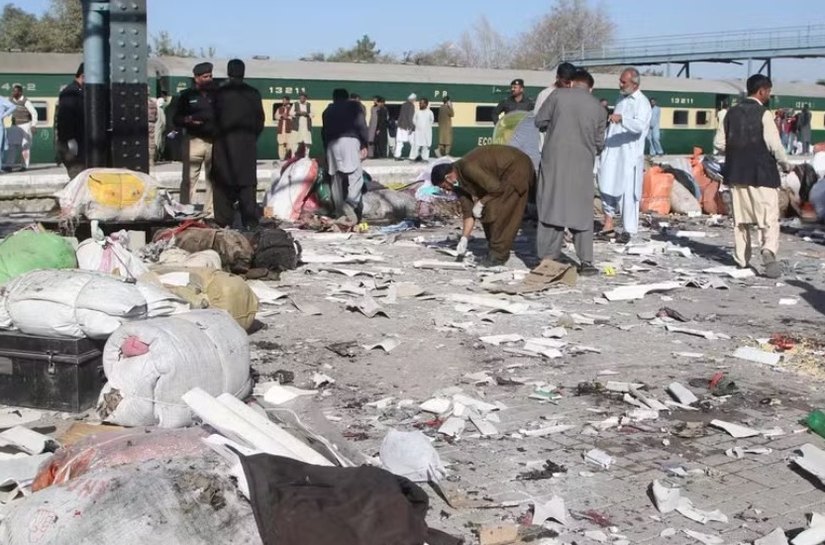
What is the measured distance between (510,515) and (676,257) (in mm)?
7757

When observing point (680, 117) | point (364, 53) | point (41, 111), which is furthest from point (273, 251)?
point (364, 53)

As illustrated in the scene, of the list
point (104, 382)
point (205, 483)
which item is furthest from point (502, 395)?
point (205, 483)

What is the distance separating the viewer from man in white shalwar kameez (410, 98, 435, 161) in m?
28.5

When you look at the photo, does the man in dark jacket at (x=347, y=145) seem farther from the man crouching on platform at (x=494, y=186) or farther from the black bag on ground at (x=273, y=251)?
the black bag on ground at (x=273, y=251)

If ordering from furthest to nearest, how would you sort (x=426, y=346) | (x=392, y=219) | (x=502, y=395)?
(x=392, y=219)
(x=426, y=346)
(x=502, y=395)

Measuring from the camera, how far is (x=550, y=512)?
174 inches

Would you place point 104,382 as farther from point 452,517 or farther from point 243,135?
point 243,135

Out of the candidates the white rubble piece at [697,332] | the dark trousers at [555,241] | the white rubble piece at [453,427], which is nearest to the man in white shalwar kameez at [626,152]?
the dark trousers at [555,241]

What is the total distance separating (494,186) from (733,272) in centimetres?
247

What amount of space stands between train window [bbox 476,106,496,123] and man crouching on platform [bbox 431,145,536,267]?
830 inches

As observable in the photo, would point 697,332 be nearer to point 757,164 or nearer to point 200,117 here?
point 757,164

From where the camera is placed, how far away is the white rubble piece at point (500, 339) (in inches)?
295

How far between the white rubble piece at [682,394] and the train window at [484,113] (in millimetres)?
25447

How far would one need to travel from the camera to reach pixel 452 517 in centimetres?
443
